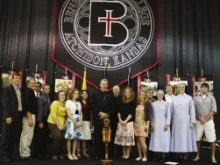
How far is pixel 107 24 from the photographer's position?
7.74 meters

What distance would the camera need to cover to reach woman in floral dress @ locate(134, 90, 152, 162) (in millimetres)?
4434

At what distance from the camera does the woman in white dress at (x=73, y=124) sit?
4340 mm

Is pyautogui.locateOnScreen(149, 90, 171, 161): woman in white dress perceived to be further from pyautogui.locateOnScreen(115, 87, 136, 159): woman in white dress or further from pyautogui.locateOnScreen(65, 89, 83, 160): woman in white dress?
pyautogui.locateOnScreen(65, 89, 83, 160): woman in white dress

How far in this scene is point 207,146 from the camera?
23.4 ft

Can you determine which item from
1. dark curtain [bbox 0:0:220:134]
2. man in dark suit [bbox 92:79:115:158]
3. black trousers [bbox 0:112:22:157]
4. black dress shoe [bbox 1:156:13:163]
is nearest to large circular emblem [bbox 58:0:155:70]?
dark curtain [bbox 0:0:220:134]

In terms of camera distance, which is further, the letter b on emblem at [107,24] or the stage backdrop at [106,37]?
the letter b on emblem at [107,24]

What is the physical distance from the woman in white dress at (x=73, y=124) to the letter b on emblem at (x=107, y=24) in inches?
138

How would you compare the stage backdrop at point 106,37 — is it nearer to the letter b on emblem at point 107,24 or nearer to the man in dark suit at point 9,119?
the letter b on emblem at point 107,24

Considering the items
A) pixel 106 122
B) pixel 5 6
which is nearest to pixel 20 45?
pixel 5 6

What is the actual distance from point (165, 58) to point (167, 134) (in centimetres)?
372

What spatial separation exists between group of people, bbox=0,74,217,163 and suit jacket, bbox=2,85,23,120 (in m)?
0.05

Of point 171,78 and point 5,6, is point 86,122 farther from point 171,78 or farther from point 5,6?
point 5,6

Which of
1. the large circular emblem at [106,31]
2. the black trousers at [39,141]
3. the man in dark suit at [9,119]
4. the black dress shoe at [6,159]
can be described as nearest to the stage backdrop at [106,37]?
the large circular emblem at [106,31]

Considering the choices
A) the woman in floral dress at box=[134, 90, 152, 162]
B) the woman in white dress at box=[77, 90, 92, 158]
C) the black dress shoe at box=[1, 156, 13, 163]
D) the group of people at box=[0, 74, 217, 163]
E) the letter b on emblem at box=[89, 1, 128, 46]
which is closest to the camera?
the black dress shoe at box=[1, 156, 13, 163]
